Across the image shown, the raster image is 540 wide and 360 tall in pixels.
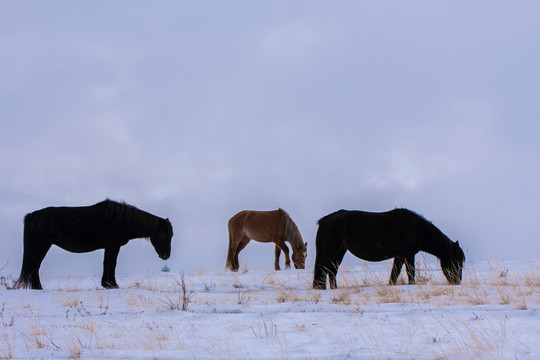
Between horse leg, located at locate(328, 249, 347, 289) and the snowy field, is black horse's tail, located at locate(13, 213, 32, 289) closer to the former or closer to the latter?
the snowy field

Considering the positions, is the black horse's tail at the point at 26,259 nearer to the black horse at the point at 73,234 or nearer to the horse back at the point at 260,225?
the black horse at the point at 73,234

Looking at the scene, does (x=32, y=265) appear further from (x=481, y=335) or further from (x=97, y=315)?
(x=481, y=335)

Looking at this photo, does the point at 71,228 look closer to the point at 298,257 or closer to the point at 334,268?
the point at 334,268

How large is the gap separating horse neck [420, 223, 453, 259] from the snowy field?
1.60 metres

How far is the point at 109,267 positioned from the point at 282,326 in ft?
20.2

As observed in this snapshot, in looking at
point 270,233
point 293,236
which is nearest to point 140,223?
point 270,233

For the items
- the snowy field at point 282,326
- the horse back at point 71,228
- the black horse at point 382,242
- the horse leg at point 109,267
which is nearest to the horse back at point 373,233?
the black horse at point 382,242

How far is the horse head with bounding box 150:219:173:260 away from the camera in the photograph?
12523mm

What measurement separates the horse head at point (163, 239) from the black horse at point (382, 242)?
3.63 m

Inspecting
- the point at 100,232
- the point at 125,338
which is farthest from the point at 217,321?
the point at 100,232

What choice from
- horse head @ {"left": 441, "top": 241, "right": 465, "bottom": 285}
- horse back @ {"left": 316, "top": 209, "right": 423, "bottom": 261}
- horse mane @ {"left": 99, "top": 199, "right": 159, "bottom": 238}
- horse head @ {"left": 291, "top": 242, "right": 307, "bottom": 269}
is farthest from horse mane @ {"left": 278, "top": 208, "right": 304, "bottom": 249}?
horse head @ {"left": 441, "top": 241, "right": 465, "bottom": 285}

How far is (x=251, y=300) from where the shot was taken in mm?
9141

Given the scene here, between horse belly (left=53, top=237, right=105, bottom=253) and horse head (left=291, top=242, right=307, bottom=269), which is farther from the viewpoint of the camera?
horse head (left=291, top=242, right=307, bottom=269)

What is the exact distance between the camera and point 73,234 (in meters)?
11.4
